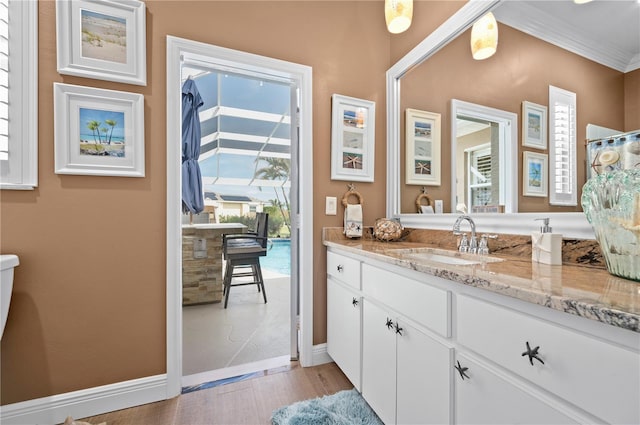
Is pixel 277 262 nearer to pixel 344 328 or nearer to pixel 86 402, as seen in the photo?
pixel 344 328

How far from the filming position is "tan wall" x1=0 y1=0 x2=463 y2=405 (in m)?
1.37

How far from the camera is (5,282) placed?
3.97ft

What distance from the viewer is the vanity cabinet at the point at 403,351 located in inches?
37.8

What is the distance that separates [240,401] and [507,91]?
2110 mm

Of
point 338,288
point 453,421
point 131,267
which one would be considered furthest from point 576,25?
point 131,267

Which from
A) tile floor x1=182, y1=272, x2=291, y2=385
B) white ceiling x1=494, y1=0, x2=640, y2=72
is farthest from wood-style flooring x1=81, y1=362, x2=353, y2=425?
white ceiling x1=494, y1=0, x2=640, y2=72

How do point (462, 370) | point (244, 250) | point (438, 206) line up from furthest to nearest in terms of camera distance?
1. point (244, 250)
2. point (438, 206)
3. point (462, 370)

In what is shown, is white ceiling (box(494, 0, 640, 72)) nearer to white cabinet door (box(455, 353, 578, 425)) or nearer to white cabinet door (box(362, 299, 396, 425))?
white cabinet door (box(455, 353, 578, 425))

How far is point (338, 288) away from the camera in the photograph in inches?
A: 69.2

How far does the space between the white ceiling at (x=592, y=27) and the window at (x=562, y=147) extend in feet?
0.51

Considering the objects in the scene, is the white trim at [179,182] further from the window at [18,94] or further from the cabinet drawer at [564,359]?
the cabinet drawer at [564,359]

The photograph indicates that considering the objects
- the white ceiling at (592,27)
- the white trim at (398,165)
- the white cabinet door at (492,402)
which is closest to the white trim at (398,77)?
the white trim at (398,165)

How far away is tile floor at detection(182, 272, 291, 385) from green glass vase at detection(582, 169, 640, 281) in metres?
1.85

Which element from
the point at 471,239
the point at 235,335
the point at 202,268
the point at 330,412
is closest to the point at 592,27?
the point at 471,239
